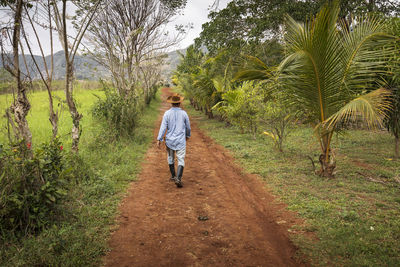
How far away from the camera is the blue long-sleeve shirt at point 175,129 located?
5.06 m

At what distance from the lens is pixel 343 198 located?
4.10 m

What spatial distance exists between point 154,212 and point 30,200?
5.10ft

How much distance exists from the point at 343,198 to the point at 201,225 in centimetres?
226

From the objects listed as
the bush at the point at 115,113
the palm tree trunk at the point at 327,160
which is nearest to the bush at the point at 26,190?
the palm tree trunk at the point at 327,160

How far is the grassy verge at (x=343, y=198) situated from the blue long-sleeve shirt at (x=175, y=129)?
5.94 ft

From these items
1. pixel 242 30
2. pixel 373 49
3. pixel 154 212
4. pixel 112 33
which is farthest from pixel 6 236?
pixel 242 30

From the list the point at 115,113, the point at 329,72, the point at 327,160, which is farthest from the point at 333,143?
the point at 115,113

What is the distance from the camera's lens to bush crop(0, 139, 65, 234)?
9.58 feet

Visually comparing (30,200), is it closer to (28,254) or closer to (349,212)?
(28,254)

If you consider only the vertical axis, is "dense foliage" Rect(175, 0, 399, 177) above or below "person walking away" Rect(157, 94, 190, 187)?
above

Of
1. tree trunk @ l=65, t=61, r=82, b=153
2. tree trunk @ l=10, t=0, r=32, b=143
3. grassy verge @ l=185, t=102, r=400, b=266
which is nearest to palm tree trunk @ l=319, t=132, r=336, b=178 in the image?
grassy verge @ l=185, t=102, r=400, b=266

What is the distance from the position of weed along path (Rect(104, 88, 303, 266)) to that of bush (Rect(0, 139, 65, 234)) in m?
0.89

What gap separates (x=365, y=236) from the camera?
303cm

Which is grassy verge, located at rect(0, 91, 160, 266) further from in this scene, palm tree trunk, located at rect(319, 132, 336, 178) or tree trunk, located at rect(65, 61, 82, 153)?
palm tree trunk, located at rect(319, 132, 336, 178)
